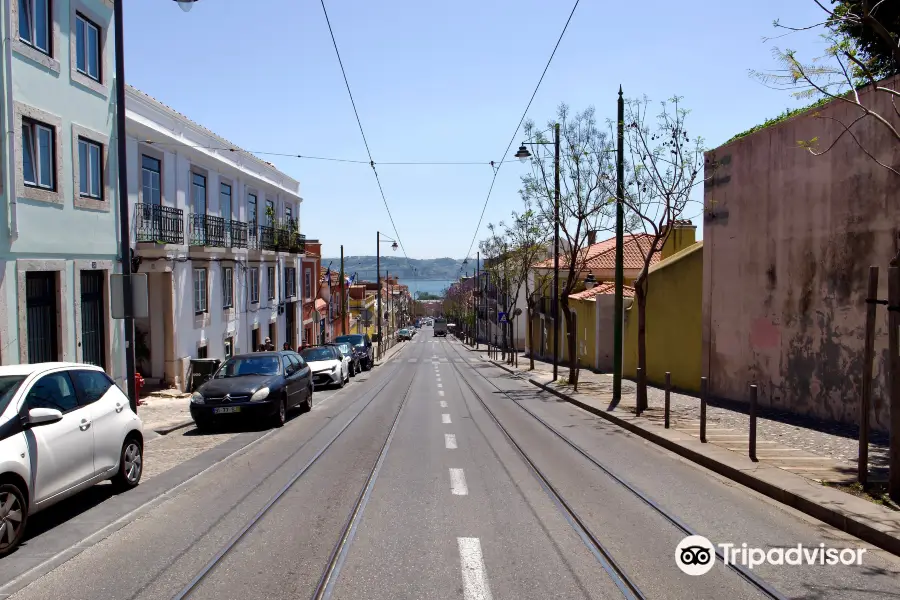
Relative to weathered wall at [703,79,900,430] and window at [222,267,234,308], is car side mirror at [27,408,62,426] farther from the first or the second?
window at [222,267,234,308]

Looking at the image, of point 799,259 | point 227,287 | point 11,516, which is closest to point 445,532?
point 11,516

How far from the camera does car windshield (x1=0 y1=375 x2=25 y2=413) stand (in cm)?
675

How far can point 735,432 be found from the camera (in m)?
12.5

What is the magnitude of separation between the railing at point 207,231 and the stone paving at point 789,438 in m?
15.3

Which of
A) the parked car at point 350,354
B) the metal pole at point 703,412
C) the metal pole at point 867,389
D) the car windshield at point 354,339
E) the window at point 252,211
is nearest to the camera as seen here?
the metal pole at point 867,389

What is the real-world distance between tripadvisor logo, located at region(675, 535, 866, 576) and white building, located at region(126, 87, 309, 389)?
1809cm

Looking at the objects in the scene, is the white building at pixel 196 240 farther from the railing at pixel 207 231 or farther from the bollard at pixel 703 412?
the bollard at pixel 703 412

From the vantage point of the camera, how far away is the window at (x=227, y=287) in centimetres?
2752

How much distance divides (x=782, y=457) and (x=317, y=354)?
18.8m

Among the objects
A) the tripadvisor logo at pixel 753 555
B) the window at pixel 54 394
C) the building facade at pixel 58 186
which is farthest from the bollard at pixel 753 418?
the building facade at pixel 58 186

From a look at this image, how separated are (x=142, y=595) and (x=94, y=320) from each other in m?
13.4

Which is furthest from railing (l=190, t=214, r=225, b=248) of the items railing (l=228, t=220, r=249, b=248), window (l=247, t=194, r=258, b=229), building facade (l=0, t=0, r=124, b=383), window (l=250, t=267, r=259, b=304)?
building facade (l=0, t=0, r=124, b=383)

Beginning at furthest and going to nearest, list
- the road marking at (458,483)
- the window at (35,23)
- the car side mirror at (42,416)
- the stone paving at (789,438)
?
the window at (35,23) < the stone paving at (789,438) < the road marking at (458,483) < the car side mirror at (42,416)

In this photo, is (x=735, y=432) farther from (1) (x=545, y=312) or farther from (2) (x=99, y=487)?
(1) (x=545, y=312)
